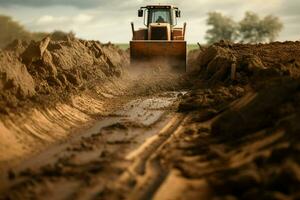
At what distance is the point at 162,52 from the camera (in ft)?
59.8

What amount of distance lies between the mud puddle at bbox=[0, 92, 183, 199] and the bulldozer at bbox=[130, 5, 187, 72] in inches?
299

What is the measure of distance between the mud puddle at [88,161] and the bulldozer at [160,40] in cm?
759

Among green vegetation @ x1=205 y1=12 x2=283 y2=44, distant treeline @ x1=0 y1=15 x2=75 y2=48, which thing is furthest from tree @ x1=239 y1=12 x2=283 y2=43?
distant treeline @ x1=0 y1=15 x2=75 y2=48

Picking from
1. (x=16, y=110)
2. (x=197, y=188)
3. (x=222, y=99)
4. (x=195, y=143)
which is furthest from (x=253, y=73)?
(x=197, y=188)

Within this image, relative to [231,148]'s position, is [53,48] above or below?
above

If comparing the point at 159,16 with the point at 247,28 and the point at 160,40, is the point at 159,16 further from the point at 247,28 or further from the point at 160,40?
the point at 247,28

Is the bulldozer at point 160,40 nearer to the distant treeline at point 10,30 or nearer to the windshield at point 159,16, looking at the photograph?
the windshield at point 159,16

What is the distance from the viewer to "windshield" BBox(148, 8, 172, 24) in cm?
2048

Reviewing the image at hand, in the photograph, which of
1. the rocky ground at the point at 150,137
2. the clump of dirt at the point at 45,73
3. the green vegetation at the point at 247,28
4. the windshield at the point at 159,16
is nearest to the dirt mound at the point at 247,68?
the rocky ground at the point at 150,137

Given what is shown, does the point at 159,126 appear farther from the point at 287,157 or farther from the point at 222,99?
the point at 287,157

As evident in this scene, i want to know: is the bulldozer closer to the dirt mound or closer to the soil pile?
the dirt mound

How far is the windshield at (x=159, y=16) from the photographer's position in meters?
20.5

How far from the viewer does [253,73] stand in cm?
1303

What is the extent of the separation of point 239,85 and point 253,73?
2.11 feet
